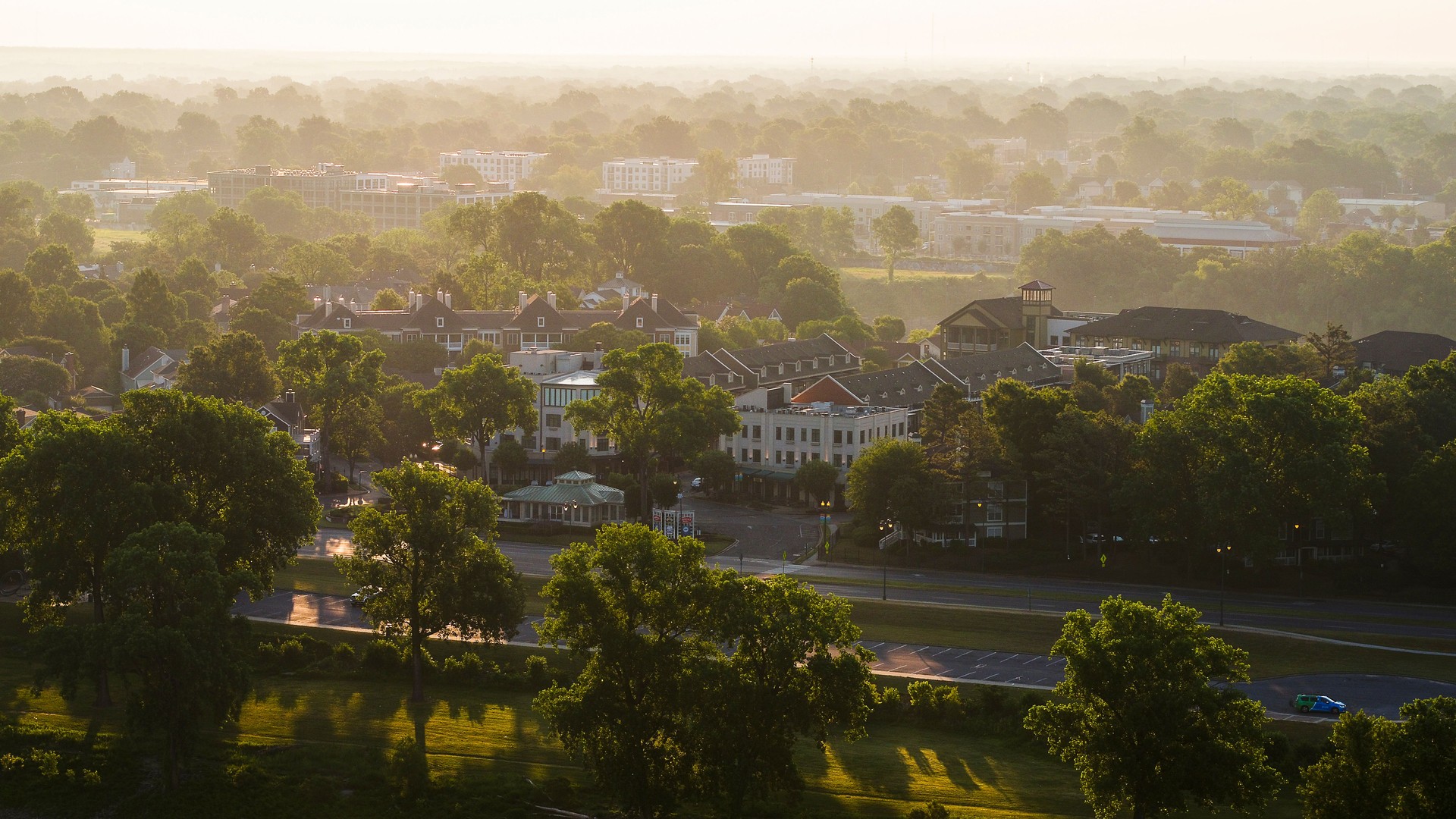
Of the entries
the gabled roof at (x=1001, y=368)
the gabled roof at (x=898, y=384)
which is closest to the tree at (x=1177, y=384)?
the gabled roof at (x=1001, y=368)

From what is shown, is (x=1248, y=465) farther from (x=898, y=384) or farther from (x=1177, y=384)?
(x=898, y=384)

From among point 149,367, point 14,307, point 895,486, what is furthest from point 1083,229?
point 895,486

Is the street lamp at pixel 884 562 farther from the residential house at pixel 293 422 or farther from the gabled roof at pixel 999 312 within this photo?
the gabled roof at pixel 999 312

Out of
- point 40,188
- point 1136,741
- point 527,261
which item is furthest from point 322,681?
point 40,188

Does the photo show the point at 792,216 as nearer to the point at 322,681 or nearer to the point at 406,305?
the point at 406,305

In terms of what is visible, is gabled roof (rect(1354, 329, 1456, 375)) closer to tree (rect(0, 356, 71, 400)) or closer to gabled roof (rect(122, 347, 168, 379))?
gabled roof (rect(122, 347, 168, 379))

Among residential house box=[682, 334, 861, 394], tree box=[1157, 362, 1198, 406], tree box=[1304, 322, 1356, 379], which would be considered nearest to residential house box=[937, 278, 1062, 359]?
residential house box=[682, 334, 861, 394]
